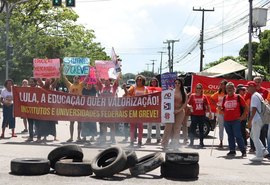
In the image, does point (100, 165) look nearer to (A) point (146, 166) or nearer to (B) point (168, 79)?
(A) point (146, 166)

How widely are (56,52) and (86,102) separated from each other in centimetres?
4371

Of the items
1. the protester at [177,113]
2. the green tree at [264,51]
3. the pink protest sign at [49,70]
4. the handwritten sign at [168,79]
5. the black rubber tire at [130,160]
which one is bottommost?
the black rubber tire at [130,160]

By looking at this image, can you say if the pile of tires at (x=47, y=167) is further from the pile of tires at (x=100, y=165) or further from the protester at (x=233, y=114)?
the protester at (x=233, y=114)

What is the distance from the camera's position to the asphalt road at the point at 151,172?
→ 855 cm

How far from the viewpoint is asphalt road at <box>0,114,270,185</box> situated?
8.55 metres

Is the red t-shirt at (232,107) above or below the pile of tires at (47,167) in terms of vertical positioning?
above

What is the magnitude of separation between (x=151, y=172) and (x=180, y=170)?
83cm

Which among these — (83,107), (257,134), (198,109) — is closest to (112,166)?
(257,134)

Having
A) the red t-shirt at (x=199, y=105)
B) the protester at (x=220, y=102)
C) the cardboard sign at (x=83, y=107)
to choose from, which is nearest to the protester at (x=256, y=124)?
the protester at (x=220, y=102)

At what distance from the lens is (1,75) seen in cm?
4656

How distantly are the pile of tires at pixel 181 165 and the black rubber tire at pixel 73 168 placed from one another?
140 cm

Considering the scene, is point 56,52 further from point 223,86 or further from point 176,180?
point 176,180

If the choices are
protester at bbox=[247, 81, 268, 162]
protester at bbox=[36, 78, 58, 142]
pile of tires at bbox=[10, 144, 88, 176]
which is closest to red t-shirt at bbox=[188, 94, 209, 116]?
protester at bbox=[247, 81, 268, 162]

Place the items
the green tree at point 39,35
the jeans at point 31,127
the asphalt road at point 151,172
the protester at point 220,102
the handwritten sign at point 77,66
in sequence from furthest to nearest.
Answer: the green tree at point 39,35, the handwritten sign at point 77,66, the jeans at point 31,127, the protester at point 220,102, the asphalt road at point 151,172
